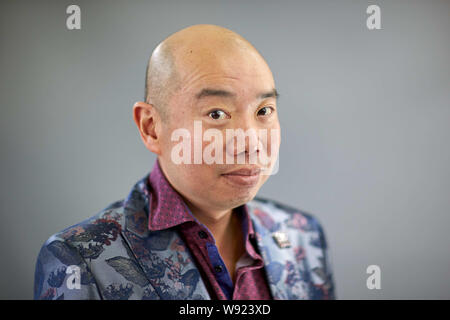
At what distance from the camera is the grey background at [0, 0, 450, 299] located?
1.66m

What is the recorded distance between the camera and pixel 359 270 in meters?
2.04

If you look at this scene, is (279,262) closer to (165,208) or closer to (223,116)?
(165,208)

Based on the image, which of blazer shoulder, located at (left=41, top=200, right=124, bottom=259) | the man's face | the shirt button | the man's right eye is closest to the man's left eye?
the man's face

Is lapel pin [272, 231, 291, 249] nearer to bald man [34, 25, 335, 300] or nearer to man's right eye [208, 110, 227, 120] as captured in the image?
bald man [34, 25, 335, 300]

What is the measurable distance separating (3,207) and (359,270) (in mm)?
1652

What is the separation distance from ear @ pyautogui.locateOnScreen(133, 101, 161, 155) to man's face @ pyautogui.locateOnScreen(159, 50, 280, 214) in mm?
40

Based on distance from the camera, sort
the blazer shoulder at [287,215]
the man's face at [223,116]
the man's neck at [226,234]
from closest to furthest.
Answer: the man's face at [223,116] → the man's neck at [226,234] → the blazer shoulder at [287,215]

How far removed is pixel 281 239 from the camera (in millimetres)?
1695

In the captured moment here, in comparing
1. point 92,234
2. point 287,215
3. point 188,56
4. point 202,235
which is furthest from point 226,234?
point 188,56

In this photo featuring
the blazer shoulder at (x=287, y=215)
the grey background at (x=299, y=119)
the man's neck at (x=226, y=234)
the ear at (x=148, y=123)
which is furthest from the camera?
the blazer shoulder at (x=287, y=215)

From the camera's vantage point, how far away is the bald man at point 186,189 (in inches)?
49.3

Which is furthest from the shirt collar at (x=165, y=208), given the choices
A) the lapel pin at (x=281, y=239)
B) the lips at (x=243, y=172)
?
the lapel pin at (x=281, y=239)

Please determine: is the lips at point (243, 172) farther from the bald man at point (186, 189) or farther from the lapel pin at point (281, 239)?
the lapel pin at point (281, 239)
